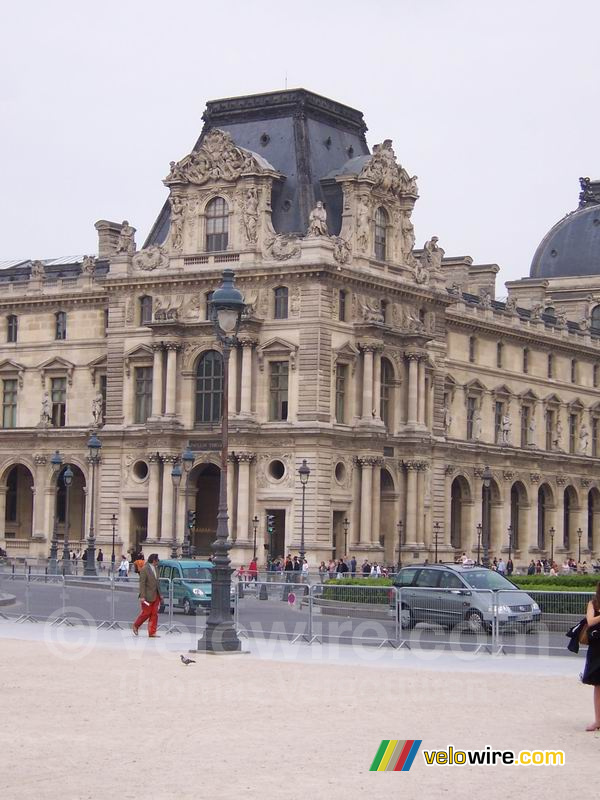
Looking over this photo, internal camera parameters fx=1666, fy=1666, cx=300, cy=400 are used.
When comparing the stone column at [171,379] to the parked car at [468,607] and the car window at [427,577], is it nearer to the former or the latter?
the car window at [427,577]

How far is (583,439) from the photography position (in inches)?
4235

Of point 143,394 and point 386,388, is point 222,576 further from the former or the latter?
point 143,394

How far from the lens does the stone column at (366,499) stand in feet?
248

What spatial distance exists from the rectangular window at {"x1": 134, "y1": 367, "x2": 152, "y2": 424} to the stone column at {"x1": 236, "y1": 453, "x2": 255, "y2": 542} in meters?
7.35

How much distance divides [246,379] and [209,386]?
3200mm

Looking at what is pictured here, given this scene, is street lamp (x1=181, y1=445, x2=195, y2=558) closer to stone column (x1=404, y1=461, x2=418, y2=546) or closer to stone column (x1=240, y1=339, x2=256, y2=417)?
stone column (x1=240, y1=339, x2=256, y2=417)

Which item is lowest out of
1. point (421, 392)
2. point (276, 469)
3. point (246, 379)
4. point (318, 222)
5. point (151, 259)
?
point (276, 469)

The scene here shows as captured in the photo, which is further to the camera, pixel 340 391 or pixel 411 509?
pixel 411 509

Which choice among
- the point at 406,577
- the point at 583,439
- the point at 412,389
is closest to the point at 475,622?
the point at 406,577

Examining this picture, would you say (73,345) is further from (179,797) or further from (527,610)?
(179,797)

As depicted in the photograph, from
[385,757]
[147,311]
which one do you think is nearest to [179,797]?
[385,757]

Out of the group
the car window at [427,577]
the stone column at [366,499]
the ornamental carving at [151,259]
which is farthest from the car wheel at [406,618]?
the ornamental carving at [151,259]

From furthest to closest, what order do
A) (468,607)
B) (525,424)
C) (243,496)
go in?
(525,424)
(243,496)
(468,607)

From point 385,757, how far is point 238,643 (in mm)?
14320
